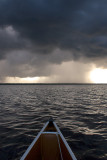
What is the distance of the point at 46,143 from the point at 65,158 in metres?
1.35

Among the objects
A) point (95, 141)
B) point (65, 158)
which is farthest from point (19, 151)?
point (95, 141)

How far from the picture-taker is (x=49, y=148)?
6.47 m

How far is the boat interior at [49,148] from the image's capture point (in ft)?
19.4

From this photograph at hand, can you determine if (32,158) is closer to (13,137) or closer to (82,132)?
(13,137)

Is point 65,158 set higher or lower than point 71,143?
higher

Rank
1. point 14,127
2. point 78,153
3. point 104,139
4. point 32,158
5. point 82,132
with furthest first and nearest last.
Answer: point 14,127 < point 82,132 < point 104,139 < point 78,153 < point 32,158

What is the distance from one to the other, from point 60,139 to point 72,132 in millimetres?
3654

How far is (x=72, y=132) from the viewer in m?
10.0

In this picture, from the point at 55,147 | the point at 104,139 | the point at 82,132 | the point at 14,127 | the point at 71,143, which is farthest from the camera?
the point at 14,127

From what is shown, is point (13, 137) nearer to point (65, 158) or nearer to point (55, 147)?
point (55, 147)

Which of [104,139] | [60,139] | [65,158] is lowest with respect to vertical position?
[104,139]

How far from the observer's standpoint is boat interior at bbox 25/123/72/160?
591 cm

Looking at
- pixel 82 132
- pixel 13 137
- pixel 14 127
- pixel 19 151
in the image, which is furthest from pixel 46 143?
pixel 14 127

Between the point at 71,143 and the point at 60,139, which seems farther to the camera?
the point at 71,143
